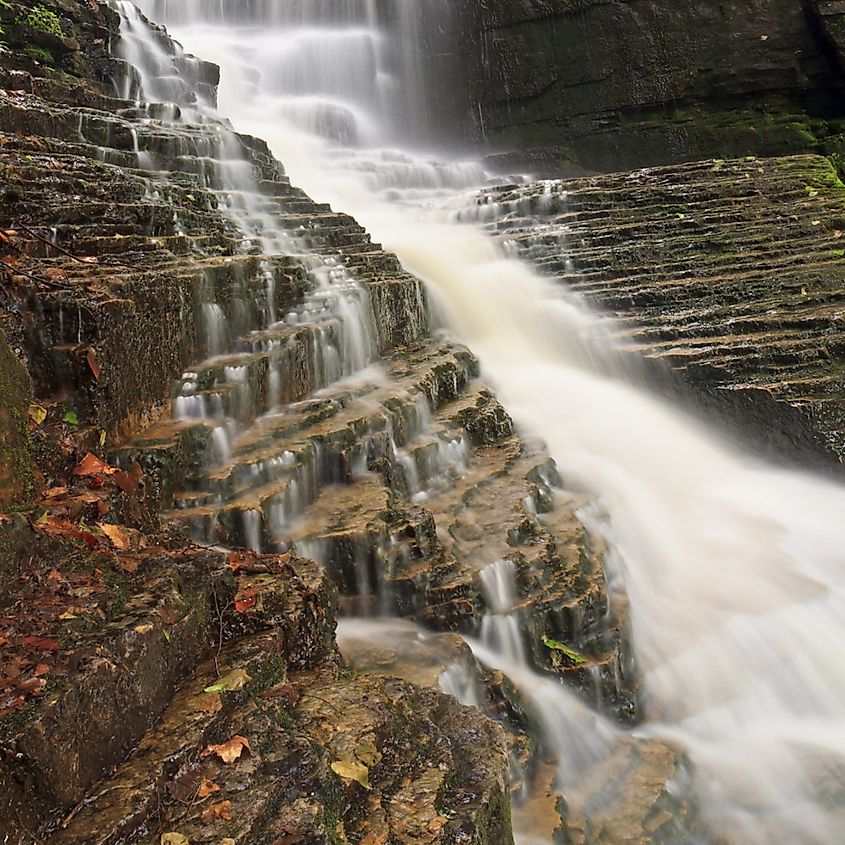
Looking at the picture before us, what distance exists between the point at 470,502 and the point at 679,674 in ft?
6.24

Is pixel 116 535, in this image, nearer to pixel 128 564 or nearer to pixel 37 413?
pixel 128 564

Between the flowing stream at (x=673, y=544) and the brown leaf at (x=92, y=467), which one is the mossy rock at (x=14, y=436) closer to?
the brown leaf at (x=92, y=467)

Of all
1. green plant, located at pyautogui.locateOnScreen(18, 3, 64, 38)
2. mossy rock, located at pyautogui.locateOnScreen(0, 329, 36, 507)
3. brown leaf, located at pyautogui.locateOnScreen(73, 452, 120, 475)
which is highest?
green plant, located at pyautogui.locateOnScreen(18, 3, 64, 38)

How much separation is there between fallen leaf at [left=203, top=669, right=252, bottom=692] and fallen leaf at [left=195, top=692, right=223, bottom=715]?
0.04m

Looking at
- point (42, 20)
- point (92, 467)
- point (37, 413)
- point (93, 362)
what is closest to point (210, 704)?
point (92, 467)

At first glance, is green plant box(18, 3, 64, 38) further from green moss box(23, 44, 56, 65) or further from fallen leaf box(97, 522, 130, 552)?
fallen leaf box(97, 522, 130, 552)

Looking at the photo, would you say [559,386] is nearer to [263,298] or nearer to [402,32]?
[263,298]

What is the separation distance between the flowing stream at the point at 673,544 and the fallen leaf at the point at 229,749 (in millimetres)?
2124

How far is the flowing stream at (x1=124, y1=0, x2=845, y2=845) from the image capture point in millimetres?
4098

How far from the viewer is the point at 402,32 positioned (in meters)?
19.8

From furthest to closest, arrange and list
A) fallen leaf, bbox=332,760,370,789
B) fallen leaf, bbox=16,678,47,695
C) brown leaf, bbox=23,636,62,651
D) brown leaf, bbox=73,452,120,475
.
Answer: brown leaf, bbox=73,452,120,475 → fallen leaf, bbox=332,760,370,789 → brown leaf, bbox=23,636,62,651 → fallen leaf, bbox=16,678,47,695

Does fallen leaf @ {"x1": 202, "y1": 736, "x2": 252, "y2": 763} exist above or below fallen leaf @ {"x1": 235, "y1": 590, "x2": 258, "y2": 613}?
below

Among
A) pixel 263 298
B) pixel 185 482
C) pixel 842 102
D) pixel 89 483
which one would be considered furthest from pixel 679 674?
pixel 842 102

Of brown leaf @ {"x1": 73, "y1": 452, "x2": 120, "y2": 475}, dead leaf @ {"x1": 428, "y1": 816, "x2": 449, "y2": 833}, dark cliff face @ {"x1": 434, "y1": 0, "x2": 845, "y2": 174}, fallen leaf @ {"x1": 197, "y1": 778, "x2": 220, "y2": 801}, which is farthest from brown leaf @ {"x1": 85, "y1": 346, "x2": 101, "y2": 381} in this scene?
dark cliff face @ {"x1": 434, "y1": 0, "x2": 845, "y2": 174}
